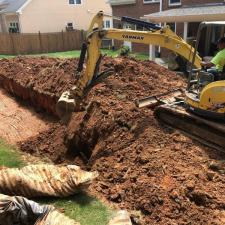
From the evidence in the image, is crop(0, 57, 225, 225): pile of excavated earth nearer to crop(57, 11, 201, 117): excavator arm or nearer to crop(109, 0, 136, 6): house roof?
crop(57, 11, 201, 117): excavator arm

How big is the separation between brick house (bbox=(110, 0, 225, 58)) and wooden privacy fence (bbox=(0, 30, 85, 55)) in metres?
5.03

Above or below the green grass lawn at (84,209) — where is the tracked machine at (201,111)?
above

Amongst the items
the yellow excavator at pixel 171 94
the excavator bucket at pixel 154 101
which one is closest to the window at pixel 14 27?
the yellow excavator at pixel 171 94

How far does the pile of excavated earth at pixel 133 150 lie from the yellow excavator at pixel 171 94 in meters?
0.32

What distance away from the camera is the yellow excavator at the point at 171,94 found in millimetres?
7127

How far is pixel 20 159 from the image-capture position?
935 centimetres

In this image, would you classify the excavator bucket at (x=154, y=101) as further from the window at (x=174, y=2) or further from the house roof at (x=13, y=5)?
the house roof at (x=13, y=5)

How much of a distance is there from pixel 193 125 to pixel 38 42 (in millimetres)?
27293

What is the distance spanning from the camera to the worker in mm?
7023

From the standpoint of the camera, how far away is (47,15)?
3684 cm

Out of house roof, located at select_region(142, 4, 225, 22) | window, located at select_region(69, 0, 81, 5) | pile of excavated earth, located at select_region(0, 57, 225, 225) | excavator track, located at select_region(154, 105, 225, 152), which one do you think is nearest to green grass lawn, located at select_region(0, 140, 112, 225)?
pile of excavated earth, located at select_region(0, 57, 225, 225)

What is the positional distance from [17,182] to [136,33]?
439cm

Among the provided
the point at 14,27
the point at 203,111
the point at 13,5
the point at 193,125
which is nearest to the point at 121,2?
the point at 14,27

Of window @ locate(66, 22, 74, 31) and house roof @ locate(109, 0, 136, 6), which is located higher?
house roof @ locate(109, 0, 136, 6)
